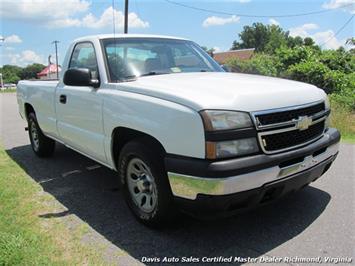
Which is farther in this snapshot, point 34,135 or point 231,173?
point 34,135

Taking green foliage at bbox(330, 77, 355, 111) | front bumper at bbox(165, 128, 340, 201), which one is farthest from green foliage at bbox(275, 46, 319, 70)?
front bumper at bbox(165, 128, 340, 201)

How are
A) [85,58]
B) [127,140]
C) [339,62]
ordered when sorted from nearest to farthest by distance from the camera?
[127,140]
[85,58]
[339,62]

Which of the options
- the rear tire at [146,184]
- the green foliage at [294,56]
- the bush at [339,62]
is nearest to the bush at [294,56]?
the green foliage at [294,56]

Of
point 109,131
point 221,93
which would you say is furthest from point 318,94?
point 109,131

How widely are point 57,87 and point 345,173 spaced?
410 cm

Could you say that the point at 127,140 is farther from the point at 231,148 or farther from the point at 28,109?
the point at 28,109

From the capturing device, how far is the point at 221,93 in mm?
3055

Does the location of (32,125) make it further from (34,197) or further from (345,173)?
(345,173)

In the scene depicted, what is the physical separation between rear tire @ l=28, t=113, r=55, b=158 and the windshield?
→ 278cm

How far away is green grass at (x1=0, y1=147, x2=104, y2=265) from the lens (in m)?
3.14

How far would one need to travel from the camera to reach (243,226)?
3.60m

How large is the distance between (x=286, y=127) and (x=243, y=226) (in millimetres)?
1100

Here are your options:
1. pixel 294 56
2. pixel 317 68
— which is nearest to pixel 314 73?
pixel 317 68

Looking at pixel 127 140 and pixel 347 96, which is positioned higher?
pixel 127 140
